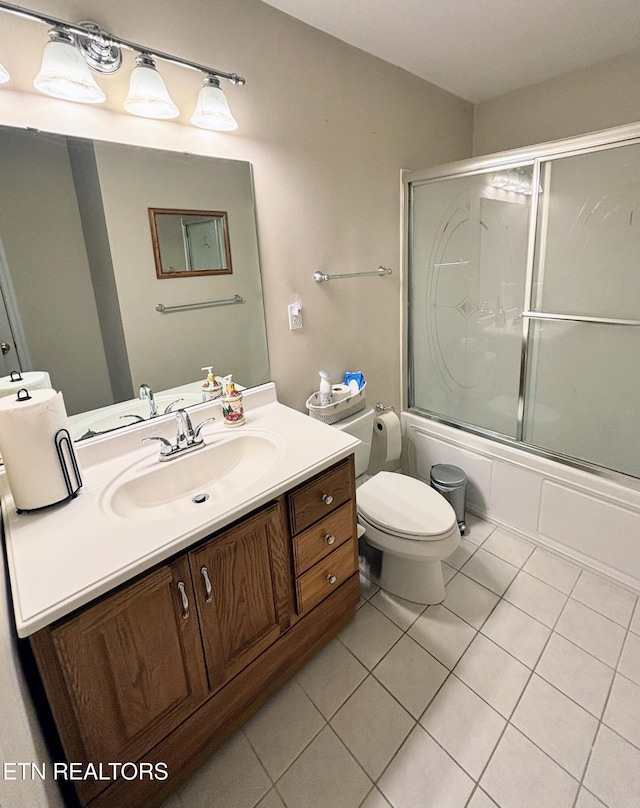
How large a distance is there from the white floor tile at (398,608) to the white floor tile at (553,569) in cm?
59

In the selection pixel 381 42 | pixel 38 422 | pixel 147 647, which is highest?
pixel 381 42

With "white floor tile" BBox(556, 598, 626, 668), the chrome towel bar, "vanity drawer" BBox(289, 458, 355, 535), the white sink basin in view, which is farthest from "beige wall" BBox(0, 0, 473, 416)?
"white floor tile" BBox(556, 598, 626, 668)

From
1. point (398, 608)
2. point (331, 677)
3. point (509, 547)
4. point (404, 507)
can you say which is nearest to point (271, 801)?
point (331, 677)

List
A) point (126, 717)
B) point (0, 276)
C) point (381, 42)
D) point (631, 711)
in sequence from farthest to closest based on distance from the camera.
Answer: point (381, 42) < point (631, 711) < point (0, 276) < point (126, 717)

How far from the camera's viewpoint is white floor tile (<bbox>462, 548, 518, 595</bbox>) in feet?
6.08

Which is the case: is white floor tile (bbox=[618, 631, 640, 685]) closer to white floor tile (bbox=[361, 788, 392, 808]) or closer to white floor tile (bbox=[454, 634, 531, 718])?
white floor tile (bbox=[454, 634, 531, 718])

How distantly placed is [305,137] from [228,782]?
2252 millimetres

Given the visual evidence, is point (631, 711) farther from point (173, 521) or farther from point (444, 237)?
point (444, 237)

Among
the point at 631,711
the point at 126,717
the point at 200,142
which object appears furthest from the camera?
the point at 200,142

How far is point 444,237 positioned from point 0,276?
1974 millimetres

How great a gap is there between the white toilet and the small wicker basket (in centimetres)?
3

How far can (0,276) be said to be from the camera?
44.9 inches

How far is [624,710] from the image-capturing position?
133 centimetres

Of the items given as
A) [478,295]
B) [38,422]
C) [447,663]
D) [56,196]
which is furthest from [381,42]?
[447,663]
